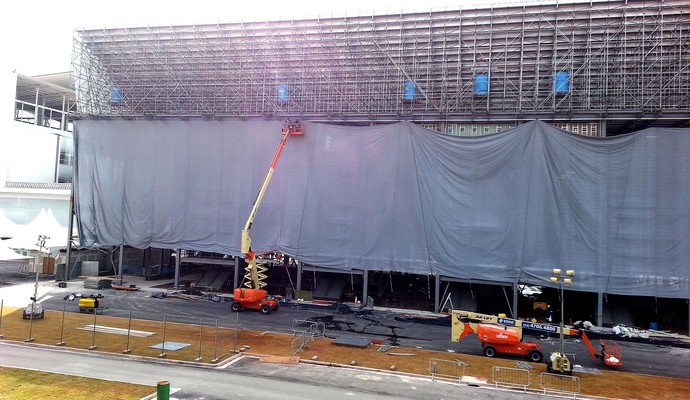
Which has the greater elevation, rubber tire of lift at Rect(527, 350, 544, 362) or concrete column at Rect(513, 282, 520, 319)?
concrete column at Rect(513, 282, 520, 319)

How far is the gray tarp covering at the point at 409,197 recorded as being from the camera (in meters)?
26.6

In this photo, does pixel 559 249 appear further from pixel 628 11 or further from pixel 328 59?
pixel 328 59

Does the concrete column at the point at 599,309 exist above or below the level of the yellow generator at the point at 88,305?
above

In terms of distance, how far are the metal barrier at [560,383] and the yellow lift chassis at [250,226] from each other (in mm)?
18003

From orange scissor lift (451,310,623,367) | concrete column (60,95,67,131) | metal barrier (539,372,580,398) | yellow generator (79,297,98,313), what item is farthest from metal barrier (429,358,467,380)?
concrete column (60,95,67,131)

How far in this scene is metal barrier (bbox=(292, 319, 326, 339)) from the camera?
22.2 m

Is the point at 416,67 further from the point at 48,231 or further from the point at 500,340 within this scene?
the point at 48,231

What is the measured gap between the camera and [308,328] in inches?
913

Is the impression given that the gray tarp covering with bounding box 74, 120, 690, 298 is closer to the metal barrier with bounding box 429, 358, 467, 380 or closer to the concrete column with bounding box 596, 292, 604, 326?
the concrete column with bounding box 596, 292, 604, 326

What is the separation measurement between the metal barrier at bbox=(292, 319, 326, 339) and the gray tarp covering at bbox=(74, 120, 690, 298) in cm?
721

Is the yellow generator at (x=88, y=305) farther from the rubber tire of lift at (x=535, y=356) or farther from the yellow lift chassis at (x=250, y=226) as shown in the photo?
the rubber tire of lift at (x=535, y=356)

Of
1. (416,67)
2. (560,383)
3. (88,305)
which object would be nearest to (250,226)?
(88,305)

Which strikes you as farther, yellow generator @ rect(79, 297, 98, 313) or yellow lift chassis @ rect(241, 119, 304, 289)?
yellow lift chassis @ rect(241, 119, 304, 289)

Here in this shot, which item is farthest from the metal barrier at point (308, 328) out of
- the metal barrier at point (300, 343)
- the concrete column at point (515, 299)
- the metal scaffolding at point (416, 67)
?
the metal scaffolding at point (416, 67)
